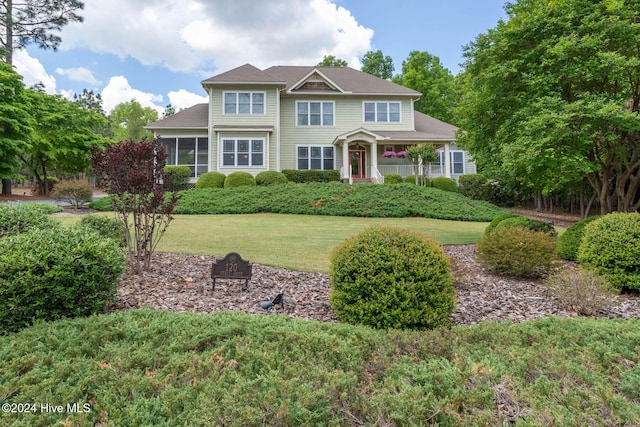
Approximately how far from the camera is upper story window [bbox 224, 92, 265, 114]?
19.8m

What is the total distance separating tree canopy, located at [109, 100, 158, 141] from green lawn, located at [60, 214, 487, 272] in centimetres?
3701

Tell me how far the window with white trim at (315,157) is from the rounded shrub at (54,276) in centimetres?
1791

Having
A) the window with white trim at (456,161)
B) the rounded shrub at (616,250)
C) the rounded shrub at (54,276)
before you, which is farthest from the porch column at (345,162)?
the rounded shrub at (54,276)

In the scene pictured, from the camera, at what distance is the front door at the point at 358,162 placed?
21.7 meters

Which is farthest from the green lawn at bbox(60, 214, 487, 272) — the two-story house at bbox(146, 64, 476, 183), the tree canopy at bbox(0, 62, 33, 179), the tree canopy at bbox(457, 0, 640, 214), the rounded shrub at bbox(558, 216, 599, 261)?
the tree canopy at bbox(0, 62, 33, 179)

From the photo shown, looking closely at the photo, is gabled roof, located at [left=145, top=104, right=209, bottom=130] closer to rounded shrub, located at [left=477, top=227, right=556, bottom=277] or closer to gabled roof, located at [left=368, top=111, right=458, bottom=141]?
gabled roof, located at [left=368, top=111, right=458, bottom=141]

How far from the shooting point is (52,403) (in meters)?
1.91

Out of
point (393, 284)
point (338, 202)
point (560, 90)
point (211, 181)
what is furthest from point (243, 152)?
point (393, 284)

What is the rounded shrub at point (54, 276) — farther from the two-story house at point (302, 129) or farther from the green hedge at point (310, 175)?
the two-story house at point (302, 129)

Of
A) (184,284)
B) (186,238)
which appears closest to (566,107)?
(184,284)

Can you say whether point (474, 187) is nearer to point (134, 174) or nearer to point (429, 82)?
point (429, 82)

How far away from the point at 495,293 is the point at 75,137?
28828 millimetres

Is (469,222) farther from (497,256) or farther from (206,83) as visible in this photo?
(206,83)

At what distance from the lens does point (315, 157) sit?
2117 cm
